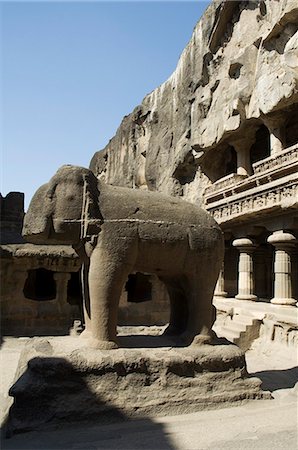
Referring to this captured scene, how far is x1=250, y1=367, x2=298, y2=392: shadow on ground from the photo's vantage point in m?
5.37

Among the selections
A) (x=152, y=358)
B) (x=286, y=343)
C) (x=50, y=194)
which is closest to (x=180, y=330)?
(x=152, y=358)

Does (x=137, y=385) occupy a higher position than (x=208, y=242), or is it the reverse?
(x=208, y=242)

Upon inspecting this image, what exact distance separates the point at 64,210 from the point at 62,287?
737 cm

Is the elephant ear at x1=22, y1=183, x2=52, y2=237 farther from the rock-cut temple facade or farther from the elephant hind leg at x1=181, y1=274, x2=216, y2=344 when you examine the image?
the rock-cut temple facade

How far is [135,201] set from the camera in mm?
4469

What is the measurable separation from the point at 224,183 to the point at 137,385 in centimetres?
1283

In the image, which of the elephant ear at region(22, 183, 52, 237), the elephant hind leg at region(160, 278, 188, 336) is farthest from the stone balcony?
A: the elephant ear at region(22, 183, 52, 237)

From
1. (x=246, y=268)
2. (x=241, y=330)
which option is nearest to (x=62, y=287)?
(x=241, y=330)

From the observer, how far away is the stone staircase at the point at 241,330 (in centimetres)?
893

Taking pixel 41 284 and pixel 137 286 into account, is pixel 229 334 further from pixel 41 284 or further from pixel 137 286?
pixel 41 284

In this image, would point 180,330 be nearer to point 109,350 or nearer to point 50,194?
point 109,350

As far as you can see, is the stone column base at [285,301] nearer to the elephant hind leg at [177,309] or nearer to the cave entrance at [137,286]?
the cave entrance at [137,286]

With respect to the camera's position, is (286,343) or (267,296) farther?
(267,296)

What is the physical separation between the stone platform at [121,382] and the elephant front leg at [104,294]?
194 mm
